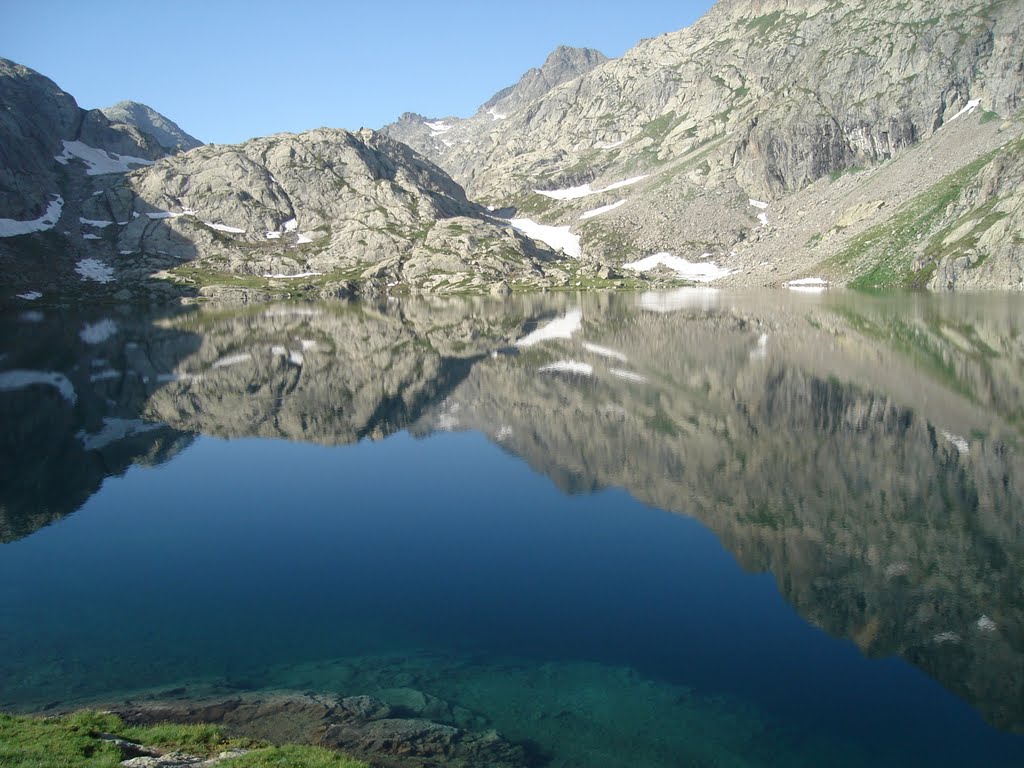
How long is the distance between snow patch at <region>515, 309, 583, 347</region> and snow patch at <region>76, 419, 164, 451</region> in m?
A: 51.2

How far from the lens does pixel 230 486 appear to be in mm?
41594

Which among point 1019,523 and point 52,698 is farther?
point 1019,523

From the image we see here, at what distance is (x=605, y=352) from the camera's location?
85.6 meters

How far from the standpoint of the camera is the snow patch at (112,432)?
166 feet

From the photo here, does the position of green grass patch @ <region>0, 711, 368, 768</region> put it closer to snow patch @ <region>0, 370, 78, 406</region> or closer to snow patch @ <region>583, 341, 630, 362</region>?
snow patch @ <region>0, 370, 78, 406</region>

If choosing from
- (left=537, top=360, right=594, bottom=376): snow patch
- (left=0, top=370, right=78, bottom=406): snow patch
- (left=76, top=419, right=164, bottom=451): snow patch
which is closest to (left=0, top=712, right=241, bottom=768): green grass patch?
(left=76, top=419, right=164, bottom=451): snow patch

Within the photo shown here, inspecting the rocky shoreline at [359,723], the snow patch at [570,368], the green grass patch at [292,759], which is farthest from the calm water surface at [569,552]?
the green grass patch at [292,759]

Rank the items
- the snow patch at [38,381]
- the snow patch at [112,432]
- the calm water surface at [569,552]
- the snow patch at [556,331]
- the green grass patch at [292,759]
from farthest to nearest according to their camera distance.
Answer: the snow patch at [556,331] < the snow patch at [38,381] < the snow patch at [112,432] < the calm water surface at [569,552] < the green grass patch at [292,759]

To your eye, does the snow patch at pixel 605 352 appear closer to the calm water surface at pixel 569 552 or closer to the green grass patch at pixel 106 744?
the calm water surface at pixel 569 552

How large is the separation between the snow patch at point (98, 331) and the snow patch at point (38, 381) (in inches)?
1284

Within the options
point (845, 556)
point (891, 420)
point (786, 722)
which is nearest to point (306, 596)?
point (786, 722)

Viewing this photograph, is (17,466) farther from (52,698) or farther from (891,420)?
(891,420)

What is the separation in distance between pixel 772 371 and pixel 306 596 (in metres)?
53.1

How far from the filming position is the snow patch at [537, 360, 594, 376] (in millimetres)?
71500
